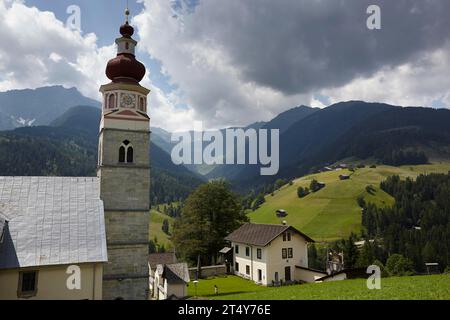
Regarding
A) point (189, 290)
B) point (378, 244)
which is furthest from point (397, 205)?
point (189, 290)

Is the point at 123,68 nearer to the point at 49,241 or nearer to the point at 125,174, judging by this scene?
the point at 125,174

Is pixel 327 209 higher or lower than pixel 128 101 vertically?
lower

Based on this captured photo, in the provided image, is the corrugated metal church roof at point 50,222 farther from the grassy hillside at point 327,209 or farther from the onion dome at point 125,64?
the grassy hillside at point 327,209

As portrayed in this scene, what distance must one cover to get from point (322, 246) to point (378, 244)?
21.6m

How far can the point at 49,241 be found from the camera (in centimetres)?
1991

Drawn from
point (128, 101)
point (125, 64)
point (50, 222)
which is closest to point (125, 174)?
point (128, 101)

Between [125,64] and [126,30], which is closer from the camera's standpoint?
[125,64]

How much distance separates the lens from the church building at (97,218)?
19.1 meters

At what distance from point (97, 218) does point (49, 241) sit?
10.5 ft

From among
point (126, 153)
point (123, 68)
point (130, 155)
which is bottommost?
point (130, 155)

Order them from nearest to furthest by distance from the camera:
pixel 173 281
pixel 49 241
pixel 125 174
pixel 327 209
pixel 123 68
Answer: pixel 49 241 → pixel 125 174 → pixel 123 68 → pixel 173 281 → pixel 327 209

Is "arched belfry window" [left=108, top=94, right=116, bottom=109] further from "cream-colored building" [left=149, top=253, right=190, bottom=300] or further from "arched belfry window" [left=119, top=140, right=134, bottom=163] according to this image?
"cream-colored building" [left=149, top=253, right=190, bottom=300]

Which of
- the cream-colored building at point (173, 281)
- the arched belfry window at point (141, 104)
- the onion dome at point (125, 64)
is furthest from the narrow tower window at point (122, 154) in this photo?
the cream-colored building at point (173, 281)

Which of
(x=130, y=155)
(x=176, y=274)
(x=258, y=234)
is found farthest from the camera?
(x=258, y=234)
